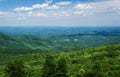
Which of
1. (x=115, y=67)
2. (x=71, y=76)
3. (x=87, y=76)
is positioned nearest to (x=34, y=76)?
(x=71, y=76)

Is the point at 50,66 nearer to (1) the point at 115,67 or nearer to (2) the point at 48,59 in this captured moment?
(2) the point at 48,59

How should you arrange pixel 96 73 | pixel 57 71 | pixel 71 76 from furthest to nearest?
pixel 71 76 < pixel 57 71 < pixel 96 73

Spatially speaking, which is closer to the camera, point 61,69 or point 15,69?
point 61,69

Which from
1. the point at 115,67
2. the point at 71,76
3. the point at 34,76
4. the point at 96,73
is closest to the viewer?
the point at 96,73

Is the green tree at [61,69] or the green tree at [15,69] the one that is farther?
the green tree at [15,69]

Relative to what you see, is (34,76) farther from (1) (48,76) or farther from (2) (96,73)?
(2) (96,73)

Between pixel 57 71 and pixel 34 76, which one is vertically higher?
pixel 57 71

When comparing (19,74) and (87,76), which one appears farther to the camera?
(19,74)

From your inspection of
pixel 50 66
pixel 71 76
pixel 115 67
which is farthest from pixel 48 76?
pixel 115 67

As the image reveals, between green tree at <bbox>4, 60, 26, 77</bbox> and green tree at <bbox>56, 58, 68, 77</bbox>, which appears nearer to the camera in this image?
green tree at <bbox>56, 58, 68, 77</bbox>

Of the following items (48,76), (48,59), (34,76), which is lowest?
(34,76)
